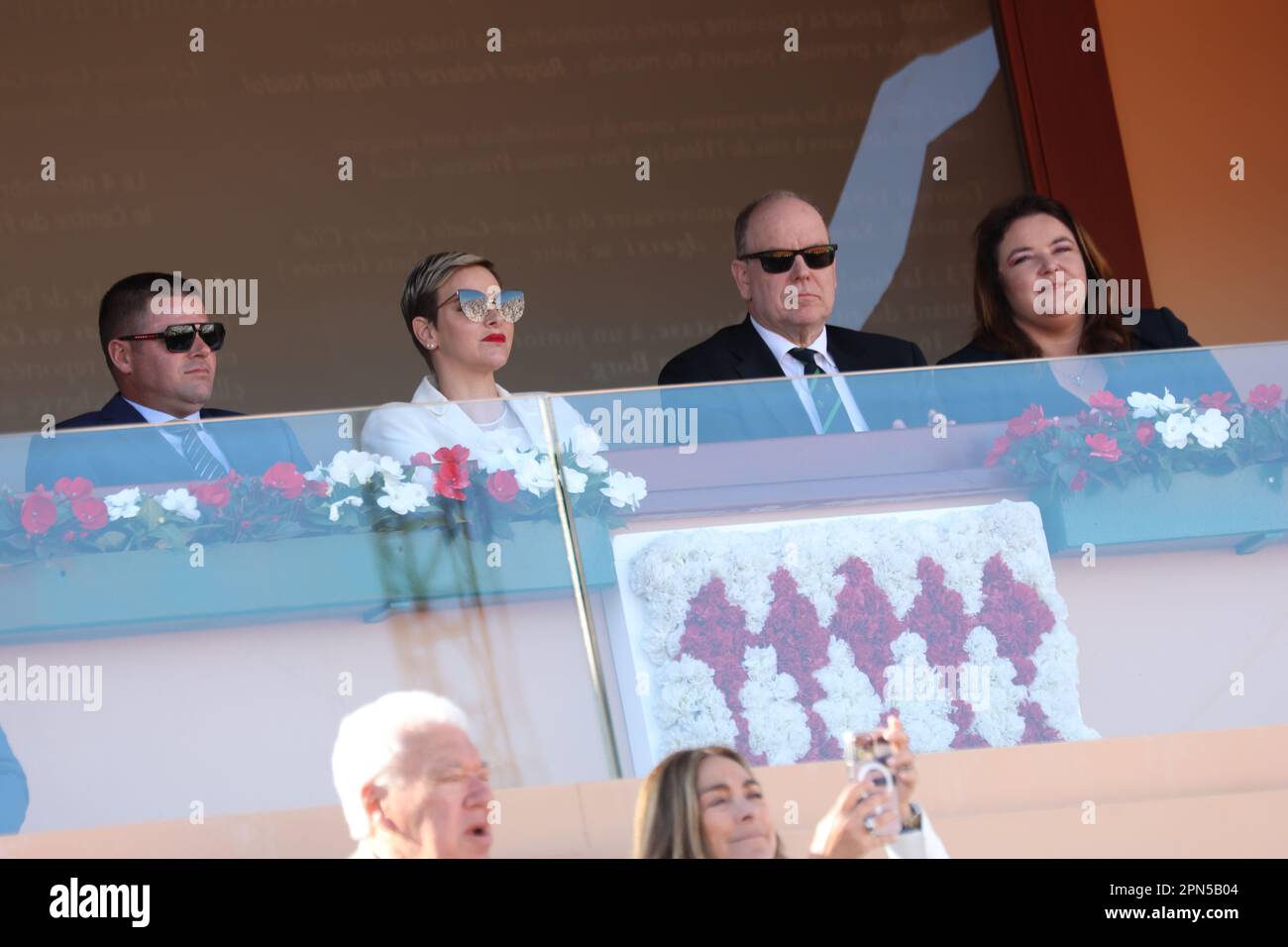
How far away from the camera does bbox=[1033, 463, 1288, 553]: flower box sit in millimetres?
2939

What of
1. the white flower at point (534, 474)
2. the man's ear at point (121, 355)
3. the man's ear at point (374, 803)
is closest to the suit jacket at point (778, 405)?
the white flower at point (534, 474)

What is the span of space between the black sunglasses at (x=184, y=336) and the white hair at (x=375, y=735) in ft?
4.28

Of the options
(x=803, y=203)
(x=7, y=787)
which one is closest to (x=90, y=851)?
(x=7, y=787)

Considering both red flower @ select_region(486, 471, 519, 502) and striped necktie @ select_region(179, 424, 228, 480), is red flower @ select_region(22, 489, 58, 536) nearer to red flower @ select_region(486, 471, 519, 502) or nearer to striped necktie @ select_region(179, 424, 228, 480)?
striped necktie @ select_region(179, 424, 228, 480)

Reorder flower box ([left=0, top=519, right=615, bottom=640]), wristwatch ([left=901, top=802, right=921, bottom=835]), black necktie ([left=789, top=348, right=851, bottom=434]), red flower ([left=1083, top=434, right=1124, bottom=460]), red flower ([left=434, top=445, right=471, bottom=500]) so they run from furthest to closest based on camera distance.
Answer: red flower ([left=1083, top=434, right=1124, bottom=460])
black necktie ([left=789, top=348, right=851, bottom=434])
red flower ([left=434, top=445, right=471, bottom=500])
flower box ([left=0, top=519, right=615, bottom=640])
wristwatch ([left=901, top=802, right=921, bottom=835])

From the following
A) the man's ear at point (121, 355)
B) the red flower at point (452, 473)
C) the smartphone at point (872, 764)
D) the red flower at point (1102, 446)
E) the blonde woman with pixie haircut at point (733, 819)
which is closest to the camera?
the blonde woman with pixie haircut at point (733, 819)

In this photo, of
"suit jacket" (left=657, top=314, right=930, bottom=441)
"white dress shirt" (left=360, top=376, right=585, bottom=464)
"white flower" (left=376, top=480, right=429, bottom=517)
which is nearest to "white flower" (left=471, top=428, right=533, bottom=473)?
"white dress shirt" (left=360, top=376, right=585, bottom=464)

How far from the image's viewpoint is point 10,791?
256 cm

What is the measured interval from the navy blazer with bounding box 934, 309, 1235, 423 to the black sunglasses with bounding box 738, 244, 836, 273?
746 mm

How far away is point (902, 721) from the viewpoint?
2680mm

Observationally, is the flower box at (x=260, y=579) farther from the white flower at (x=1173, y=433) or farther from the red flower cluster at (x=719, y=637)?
the white flower at (x=1173, y=433)

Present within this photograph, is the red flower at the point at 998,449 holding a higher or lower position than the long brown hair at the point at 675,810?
higher

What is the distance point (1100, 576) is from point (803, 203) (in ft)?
4.01

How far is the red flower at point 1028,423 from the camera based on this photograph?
2.98 meters
